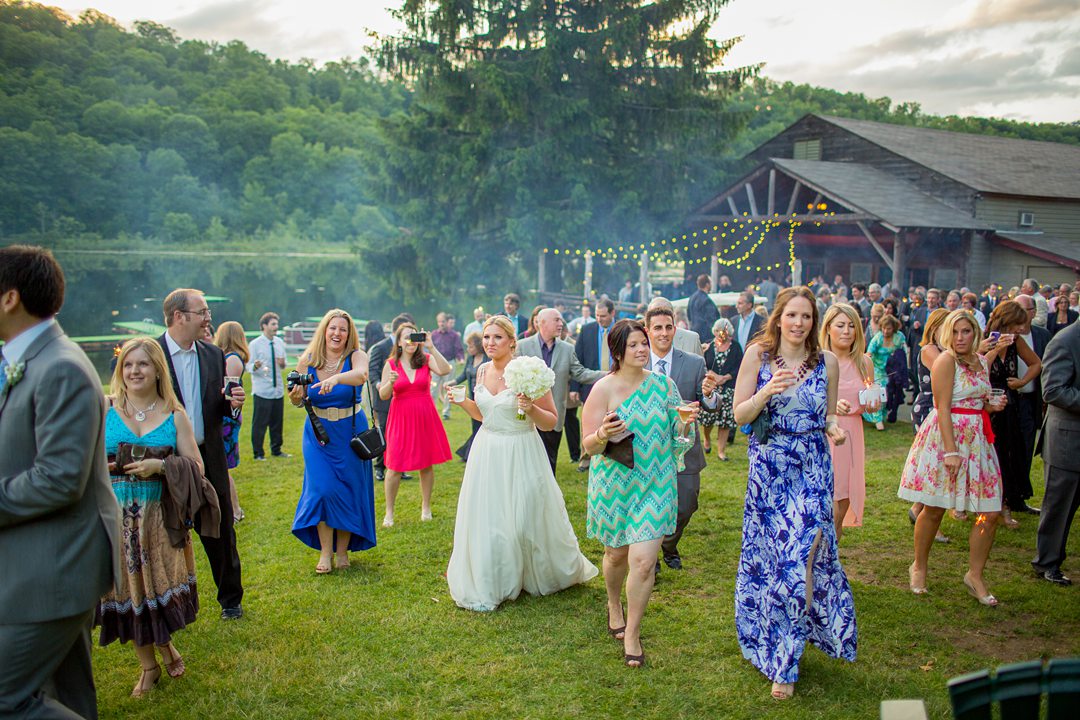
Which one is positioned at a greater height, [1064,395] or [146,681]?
[1064,395]

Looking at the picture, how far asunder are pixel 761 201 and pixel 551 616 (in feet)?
87.5

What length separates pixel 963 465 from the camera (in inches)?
232

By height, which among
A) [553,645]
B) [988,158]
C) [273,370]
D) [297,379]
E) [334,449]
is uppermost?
[988,158]

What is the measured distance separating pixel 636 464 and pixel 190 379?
295cm

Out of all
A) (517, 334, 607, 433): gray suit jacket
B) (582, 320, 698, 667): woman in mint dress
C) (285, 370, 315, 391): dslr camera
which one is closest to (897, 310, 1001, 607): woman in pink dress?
(582, 320, 698, 667): woman in mint dress

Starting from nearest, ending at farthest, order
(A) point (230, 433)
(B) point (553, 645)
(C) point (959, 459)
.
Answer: (B) point (553, 645), (C) point (959, 459), (A) point (230, 433)

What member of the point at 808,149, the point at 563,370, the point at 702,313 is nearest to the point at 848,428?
the point at 563,370

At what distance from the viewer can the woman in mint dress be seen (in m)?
4.79

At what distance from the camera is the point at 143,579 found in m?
4.47

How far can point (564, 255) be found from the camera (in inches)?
1320

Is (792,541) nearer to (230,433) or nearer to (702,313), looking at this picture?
(230,433)

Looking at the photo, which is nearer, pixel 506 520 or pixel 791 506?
pixel 791 506

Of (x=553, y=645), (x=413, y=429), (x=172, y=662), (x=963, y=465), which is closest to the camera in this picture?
(x=172, y=662)

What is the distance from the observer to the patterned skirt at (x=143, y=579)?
444cm
